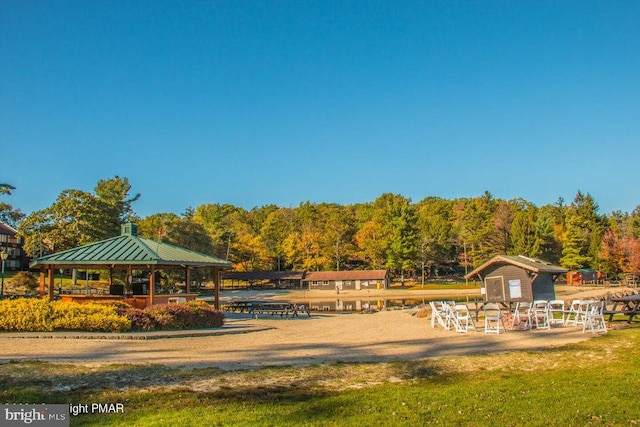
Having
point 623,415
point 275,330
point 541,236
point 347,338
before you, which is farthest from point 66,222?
point 541,236

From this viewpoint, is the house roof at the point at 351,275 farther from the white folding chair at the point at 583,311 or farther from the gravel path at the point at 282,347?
the gravel path at the point at 282,347

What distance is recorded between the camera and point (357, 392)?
8.30 meters

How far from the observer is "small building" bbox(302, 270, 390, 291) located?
71.1 meters

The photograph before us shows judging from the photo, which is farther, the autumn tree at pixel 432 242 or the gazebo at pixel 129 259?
the autumn tree at pixel 432 242

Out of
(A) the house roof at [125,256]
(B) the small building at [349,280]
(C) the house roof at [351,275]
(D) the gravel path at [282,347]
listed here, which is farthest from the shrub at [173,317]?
(C) the house roof at [351,275]

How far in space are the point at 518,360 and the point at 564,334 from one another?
6406mm

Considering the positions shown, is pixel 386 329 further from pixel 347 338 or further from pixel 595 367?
pixel 595 367

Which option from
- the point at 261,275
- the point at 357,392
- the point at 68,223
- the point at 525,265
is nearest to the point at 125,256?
the point at 357,392

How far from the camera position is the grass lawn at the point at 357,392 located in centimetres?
677

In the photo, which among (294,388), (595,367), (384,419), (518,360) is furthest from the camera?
(518,360)

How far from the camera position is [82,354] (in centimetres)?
1236

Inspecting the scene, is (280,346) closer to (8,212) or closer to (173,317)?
(173,317)

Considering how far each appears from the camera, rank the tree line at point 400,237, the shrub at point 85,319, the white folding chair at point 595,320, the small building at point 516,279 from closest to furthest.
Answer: the shrub at point 85,319, the white folding chair at point 595,320, the small building at point 516,279, the tree line at point 400,237

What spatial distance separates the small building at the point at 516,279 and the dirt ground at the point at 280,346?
422 inches
